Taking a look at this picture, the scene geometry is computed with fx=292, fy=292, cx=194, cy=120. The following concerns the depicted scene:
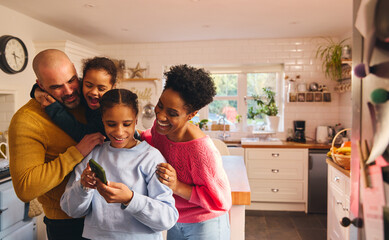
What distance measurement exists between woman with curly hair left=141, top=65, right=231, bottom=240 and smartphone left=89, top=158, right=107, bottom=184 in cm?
22

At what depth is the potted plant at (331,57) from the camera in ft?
13.5

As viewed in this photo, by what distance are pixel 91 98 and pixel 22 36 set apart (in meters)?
2.77

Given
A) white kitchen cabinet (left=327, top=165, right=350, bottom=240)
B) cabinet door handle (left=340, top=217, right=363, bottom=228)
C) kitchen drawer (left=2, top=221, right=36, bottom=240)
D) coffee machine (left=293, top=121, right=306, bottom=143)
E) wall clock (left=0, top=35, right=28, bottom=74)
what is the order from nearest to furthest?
1. cabinet door handle (left=340, top=217, right=363, bottom=228)
2. white kitchen cabinet (left=327, top=165, right=350, bottom=240)
3. kitchen drawer (left=2, top=221, right=36, bottom=240)
4. wall clock (left=0, top=35, right=28, bottom=74)
5. coffee machine (left=293, top=121, right=306, bottom=143)

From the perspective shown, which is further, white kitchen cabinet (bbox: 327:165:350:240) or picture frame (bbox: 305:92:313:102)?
picture frame (bbox: 305:92:313:102)

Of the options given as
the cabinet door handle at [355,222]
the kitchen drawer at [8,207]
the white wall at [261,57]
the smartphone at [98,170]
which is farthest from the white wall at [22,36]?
the cabinet door handle at [355,222]

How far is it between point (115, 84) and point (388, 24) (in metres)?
1.01

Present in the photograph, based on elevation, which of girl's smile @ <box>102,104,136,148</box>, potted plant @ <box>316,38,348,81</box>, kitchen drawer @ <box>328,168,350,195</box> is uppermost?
potted plant @ <box>316,38,348,81</box>

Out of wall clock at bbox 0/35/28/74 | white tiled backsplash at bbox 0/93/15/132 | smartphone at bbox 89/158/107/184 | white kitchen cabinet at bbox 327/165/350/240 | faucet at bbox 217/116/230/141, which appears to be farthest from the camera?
faucet at bbox 217/116/230/141

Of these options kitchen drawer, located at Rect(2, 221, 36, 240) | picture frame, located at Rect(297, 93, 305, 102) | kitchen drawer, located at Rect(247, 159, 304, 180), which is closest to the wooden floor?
kitchen drawer, located at Rect(247, 159, 304, 180)

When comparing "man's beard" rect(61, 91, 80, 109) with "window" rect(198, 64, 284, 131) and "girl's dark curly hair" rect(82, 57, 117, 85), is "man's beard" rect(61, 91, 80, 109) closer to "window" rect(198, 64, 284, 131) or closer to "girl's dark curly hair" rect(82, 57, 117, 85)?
"girl's dark curly hair" rect(82, 57, 117, 85)

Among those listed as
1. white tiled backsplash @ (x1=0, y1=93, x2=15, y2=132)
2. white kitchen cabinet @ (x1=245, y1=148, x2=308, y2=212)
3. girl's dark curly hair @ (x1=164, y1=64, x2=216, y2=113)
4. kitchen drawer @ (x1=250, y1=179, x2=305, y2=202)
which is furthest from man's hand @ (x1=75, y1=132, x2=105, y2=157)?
kitchen drawer @ (x1=250, y1=179, x2=305, y2=202)

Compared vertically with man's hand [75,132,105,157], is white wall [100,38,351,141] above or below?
above

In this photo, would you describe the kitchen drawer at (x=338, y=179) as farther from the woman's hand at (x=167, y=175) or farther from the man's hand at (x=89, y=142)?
the man's hand at (x=89, y=142)

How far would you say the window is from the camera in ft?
16.2
